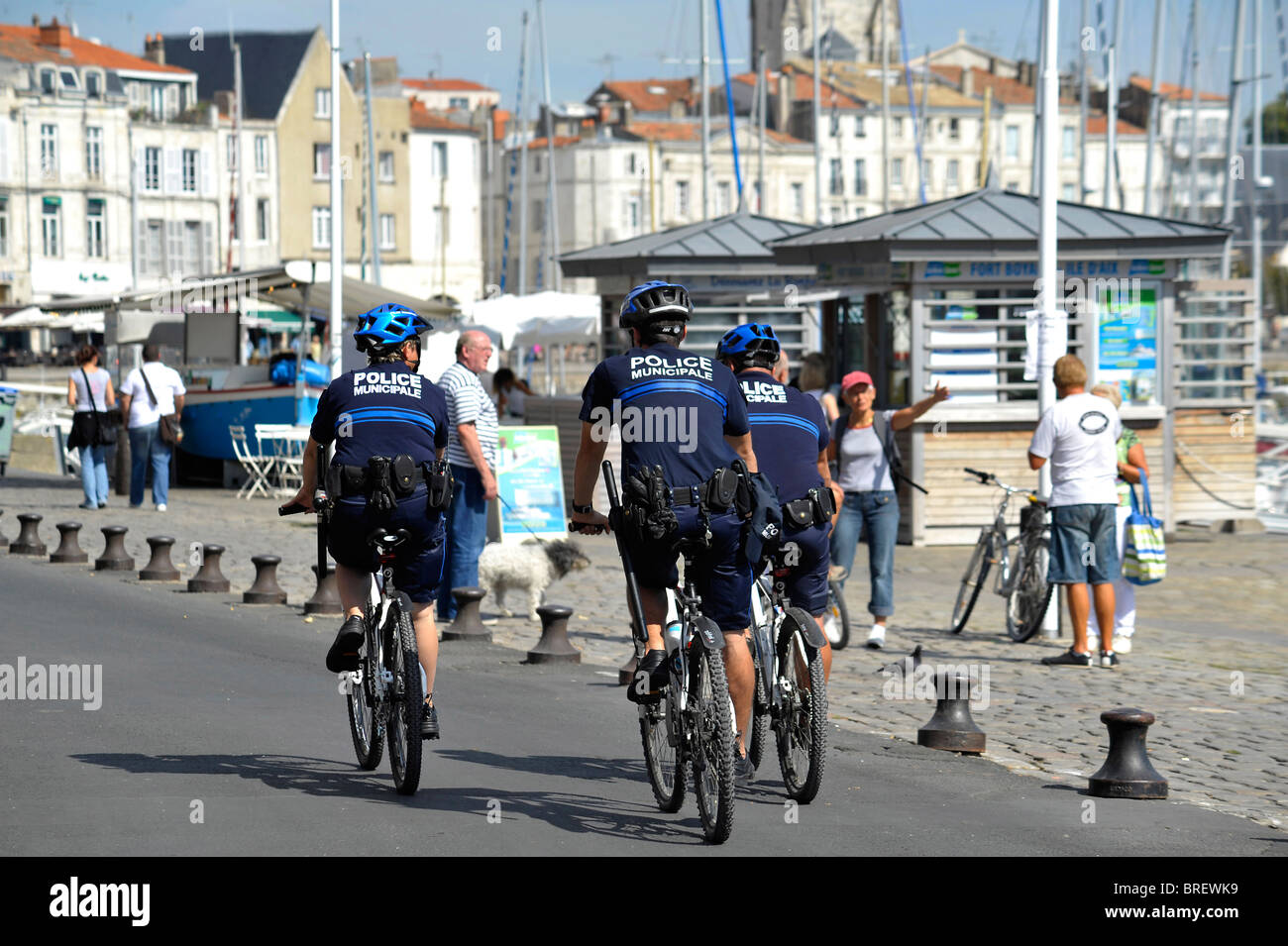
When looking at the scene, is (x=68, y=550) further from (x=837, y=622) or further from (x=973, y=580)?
(x=973, y=580)

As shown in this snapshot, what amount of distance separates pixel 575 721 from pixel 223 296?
1808cm

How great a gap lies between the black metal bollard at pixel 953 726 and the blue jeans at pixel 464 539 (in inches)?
177

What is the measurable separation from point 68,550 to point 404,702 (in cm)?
1026

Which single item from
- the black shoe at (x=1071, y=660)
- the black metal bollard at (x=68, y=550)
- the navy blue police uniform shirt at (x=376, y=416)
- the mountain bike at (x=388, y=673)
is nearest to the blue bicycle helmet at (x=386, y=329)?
the navy blue police uniform shirt at (x=376, y=416)

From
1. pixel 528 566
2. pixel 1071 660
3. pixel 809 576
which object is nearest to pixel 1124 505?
pixel 1071 660

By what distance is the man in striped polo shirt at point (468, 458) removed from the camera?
12.1 m

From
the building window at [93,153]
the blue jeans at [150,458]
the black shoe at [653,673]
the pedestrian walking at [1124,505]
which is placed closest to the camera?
the black shoe at [653,673]

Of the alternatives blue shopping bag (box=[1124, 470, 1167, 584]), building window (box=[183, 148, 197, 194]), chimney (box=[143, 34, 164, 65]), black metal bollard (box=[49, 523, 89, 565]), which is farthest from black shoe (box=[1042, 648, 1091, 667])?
chimney (box=[143, 34, 164, 65])

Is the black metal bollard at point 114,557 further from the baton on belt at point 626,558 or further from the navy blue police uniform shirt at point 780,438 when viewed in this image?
the baton on belt at point 626,558

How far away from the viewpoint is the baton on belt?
681cm

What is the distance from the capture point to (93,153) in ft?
266

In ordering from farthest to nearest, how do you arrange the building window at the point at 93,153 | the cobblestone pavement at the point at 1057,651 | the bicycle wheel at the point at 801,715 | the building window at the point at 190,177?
the building window at the point at 190,177, the building window at the point at 93,153, the cobblestone pavement at the point at 1057,651, the bicycle wheel at the point at 801,715

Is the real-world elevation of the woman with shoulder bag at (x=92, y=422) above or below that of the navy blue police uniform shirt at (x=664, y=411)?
below
